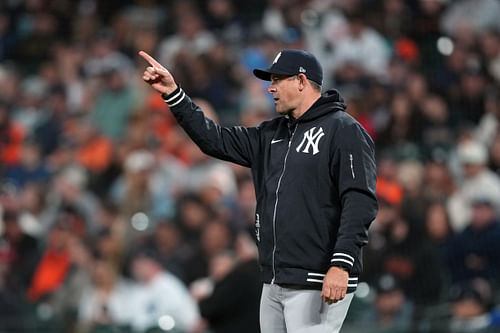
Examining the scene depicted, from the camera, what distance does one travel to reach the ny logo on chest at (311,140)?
3752mm

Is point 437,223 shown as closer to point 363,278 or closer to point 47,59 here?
point 363,278

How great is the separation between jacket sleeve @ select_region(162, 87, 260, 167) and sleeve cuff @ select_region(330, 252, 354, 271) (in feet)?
2.45

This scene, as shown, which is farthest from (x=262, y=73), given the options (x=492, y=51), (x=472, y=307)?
(x=492, y=51)

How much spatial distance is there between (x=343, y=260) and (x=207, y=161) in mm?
5144

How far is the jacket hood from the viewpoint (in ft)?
12.6

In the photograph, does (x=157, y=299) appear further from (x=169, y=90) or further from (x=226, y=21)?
(x=226, y=21)

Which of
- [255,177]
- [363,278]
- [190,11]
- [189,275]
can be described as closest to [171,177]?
[189,275]

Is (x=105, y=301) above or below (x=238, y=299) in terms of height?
below

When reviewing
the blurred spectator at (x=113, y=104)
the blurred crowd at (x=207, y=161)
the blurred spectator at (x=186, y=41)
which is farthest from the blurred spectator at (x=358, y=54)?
the blurred spectator at (x=113, y=104)

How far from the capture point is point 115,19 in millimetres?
11734

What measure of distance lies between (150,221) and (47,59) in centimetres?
387

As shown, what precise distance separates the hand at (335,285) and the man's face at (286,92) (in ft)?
2.51

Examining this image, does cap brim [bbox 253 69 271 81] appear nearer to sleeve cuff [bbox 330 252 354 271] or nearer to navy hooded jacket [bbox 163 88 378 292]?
navy hooded jacket [bbox 163 88 378 292]

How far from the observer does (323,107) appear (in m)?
3.84
